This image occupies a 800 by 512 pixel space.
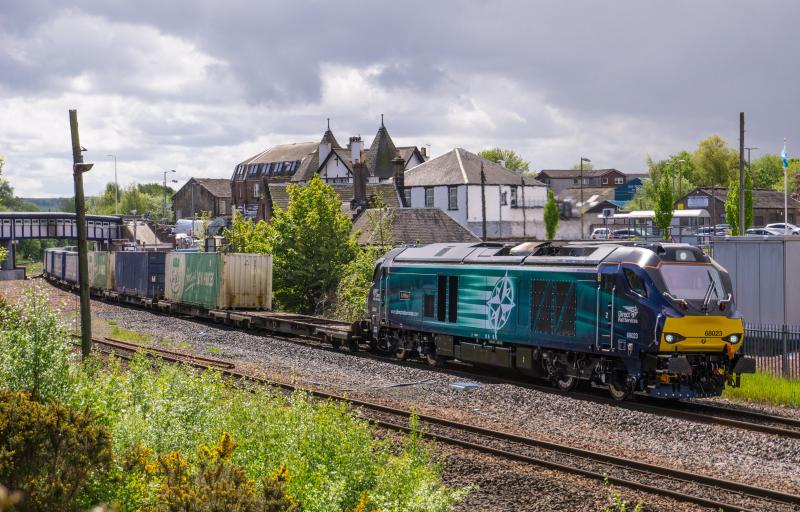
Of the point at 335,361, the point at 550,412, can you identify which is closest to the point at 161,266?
the point at 335,361

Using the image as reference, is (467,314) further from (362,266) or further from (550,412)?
(362,266)

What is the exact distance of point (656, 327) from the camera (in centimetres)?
1833

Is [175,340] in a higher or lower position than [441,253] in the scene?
lower

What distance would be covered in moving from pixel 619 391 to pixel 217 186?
409 feet

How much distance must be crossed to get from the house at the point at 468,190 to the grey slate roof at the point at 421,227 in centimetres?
1460

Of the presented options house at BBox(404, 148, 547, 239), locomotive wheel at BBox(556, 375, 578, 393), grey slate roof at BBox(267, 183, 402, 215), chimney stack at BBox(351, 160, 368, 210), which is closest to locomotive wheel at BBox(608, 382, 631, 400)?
locomotive wheel at BBox(556, 375, 578, 393)

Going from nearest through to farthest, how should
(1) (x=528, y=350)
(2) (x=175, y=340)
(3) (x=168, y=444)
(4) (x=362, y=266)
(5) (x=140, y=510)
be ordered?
(5) (x=140, y=510), (3) (x=168, y=444), (1) (x=528, y=350), (2) (x=175, y=340), (4) (x=362, y=266)

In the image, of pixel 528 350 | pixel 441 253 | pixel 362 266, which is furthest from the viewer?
pixel 362 266

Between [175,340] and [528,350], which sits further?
[175,340]

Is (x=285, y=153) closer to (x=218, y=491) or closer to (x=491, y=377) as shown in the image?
(x=491, y=377)

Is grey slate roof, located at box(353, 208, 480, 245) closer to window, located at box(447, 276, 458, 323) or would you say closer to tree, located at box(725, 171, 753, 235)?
tree, located at box(725, 171, 753, 235)

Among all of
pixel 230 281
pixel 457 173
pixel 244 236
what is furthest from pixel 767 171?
pixel 230 281

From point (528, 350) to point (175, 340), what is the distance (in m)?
16.3

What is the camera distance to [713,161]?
5896 inches
